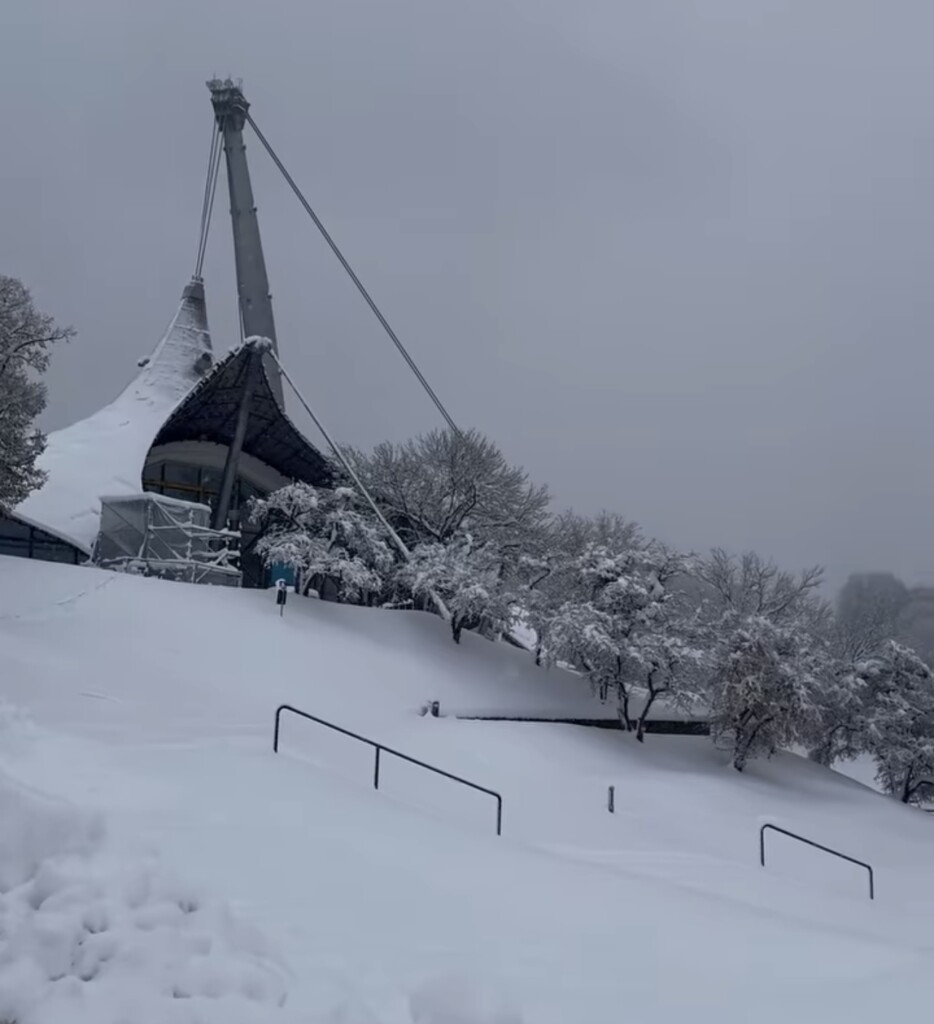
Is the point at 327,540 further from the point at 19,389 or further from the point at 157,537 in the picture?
the point at 19,389

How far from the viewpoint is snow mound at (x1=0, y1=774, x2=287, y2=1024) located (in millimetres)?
4469

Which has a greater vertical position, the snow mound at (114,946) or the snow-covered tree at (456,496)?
the snow-covered tree at (456,496)

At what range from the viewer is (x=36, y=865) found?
19.2 feet

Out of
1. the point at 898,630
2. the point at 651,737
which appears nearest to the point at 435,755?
the point at 651,737

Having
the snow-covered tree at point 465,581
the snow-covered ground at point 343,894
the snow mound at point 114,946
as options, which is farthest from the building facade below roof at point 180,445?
the snow mound at point 114,946

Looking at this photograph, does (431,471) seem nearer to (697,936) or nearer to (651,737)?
(651,737)

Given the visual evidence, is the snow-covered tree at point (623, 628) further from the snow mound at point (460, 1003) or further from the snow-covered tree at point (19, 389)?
the snow mound at point (460, 1003)

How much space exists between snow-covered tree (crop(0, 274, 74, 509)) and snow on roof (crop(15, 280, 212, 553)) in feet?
22.6

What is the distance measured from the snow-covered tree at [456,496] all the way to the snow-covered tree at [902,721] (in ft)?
35.6

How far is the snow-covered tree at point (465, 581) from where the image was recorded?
24625 mm

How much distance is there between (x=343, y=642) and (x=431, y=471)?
29.6 feet

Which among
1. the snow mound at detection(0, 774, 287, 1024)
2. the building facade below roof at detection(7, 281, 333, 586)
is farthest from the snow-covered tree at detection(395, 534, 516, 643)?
the snow mound at detection(0, 774, 287, 1024)

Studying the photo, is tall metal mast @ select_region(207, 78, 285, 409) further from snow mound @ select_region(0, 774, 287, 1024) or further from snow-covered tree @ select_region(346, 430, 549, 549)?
snow mound @ select_region(0, 774, 287, 1024)

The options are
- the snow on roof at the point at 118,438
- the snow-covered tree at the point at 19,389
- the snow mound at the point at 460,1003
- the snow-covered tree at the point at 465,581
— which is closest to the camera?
the snow mound at the point at 460,1003
